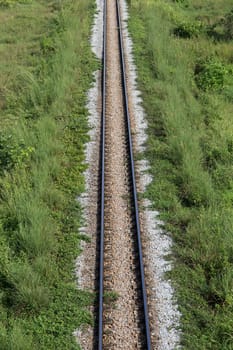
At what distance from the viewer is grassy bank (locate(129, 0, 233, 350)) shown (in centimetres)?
1106

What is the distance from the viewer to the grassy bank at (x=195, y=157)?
11.1 meters

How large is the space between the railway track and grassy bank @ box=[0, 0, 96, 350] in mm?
699

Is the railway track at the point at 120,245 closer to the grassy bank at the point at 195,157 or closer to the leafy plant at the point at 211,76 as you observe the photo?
the grassy bank at the point at 195,157

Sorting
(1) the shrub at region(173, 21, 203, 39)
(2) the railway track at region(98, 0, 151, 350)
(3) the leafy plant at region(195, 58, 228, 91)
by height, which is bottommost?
(2) the railway track at region(98, 0, 151, 350)

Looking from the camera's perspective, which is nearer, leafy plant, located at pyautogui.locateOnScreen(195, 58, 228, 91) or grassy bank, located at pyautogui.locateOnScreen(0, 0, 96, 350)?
grassy bank, located at pyautogui.locateOnScreen(0, 0, 96, 350)

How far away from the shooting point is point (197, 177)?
15.2m

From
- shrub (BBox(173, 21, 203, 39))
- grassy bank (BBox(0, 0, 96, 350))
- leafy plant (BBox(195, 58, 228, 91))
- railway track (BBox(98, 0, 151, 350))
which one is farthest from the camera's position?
shrub (BBox(173, 21, 203, 39))

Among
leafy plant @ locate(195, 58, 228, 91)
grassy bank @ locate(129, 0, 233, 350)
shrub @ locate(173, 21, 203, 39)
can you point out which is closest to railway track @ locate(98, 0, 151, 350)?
grassy bank @ locate(129, 0, 233, 350)

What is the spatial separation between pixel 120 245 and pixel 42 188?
3472 mm

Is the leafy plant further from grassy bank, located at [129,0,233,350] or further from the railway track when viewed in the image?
the railway track

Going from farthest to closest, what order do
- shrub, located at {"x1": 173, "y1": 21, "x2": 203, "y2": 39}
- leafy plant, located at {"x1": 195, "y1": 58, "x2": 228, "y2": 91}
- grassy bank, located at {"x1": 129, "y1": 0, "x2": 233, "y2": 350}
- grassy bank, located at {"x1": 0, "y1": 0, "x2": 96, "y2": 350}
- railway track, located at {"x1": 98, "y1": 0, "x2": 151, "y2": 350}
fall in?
shrub, located at {"x1": 173, "y1": 21, "x2": 203, "y2": 39} < leafy plant, located at {"x1": 195, "y1": 58, "x2": 228, "y2": 91} < grassy bank, located at {"x1": 129, "y1": 0, "x2": 233, "y2": 350} < grassy bank, located at {"x1": 0, "y1": 0, "x2": 96, "y2": 350} < railway track, located at {"x1": 98, "y1": 0, "x2": 151, "y2": 350}

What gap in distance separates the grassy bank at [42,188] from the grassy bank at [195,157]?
8.61 ft

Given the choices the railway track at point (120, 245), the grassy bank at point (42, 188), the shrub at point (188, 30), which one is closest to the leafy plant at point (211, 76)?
the railway track at point (120, 245)

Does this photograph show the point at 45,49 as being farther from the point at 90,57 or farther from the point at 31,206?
the point at 31,206
